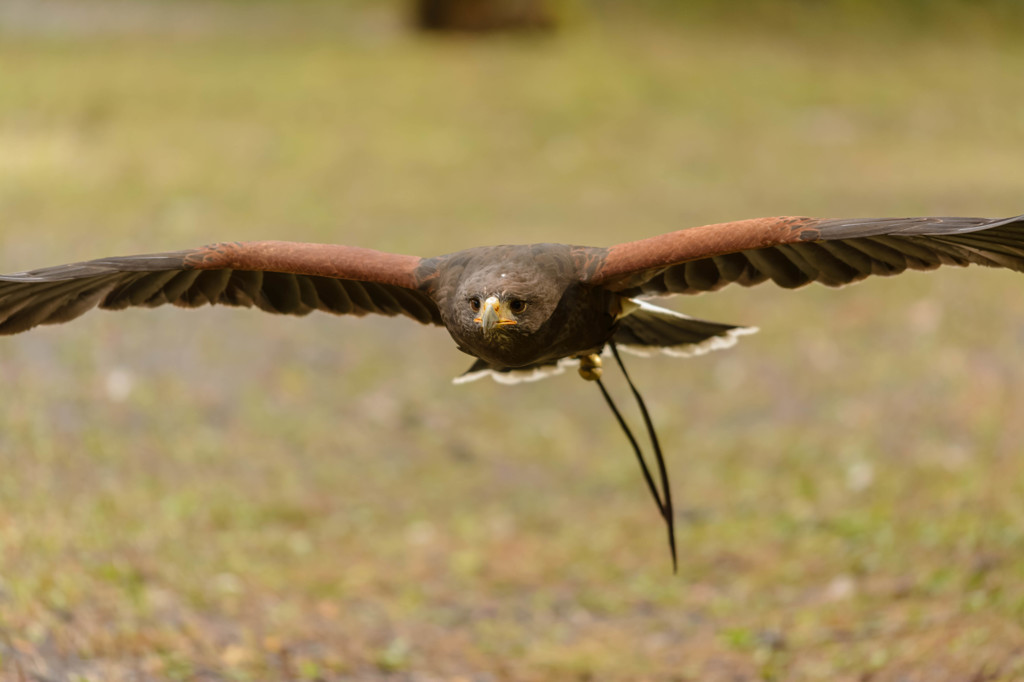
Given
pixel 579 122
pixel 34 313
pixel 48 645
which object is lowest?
pixel 48 645

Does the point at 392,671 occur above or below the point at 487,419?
below

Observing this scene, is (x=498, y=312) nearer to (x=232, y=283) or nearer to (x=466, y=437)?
(x=232, y=283)

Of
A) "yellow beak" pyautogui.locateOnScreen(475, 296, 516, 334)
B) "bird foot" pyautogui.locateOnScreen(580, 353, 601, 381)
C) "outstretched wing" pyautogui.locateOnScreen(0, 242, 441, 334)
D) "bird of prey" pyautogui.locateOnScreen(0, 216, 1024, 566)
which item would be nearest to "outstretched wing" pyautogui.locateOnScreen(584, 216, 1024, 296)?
"bird of prey" pyautogui.locateOnScreen(0, 216, 1024, 566)

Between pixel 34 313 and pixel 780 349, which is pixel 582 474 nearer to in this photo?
pixel 780 349

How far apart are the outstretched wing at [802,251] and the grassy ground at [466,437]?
2210 millimetres

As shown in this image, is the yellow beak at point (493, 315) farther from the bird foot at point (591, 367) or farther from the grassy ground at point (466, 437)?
the grassy ground at point (466, 437)

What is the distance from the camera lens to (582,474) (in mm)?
9938

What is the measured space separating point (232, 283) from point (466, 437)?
5074mm

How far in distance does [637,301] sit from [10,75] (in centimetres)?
1685

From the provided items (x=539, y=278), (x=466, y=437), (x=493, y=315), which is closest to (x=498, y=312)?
(x=493, y=315)

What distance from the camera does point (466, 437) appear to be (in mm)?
10320

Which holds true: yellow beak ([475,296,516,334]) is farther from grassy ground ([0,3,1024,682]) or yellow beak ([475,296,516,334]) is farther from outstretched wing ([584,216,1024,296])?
grassy ground ([0,3,1024,682])

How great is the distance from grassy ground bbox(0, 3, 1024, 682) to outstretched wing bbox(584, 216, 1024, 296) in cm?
221

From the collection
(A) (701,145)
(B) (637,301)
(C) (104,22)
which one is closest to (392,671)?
(B) (637,301)
